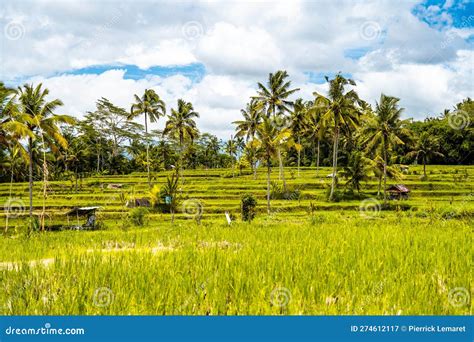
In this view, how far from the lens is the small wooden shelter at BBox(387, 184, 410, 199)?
38.2 metres

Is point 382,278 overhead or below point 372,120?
below

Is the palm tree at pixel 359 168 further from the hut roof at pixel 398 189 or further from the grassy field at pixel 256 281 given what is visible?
the grassy field at pixel 256 281

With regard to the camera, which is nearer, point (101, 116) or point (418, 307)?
point (418, 307)

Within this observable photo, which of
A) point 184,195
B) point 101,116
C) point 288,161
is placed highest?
point 101,116

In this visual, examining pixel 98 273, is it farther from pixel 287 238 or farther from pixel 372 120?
pixel 372 120

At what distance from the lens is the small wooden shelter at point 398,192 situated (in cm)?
3818

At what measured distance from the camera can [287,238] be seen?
1037 centimetres

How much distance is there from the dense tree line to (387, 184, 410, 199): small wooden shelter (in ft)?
3.44

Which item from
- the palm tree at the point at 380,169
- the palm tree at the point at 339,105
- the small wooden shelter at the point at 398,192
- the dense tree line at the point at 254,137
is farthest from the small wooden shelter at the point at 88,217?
the small wooden shelter at the point at 398,192

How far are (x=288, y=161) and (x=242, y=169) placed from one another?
24.9ft

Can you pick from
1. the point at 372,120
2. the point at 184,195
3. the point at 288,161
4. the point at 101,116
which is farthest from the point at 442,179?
the point at 101,116

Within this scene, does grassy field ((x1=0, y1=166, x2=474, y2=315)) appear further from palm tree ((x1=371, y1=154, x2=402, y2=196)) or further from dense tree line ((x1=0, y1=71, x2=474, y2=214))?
palm tree ((x1=371, y1=154, x2=402, y2=196))

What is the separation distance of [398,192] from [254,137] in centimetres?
1551
